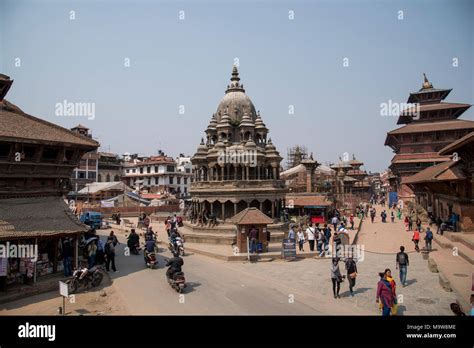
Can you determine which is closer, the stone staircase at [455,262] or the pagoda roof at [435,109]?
the stone staircase at [455,262]

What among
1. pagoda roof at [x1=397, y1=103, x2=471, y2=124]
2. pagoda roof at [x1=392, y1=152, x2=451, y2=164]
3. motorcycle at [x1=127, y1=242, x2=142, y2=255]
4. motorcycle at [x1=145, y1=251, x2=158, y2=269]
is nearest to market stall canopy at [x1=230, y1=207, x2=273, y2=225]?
motorcycle at [x1=145, y1=251, x2=158, y2=269]

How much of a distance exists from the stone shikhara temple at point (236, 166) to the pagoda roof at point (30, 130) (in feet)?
48.7

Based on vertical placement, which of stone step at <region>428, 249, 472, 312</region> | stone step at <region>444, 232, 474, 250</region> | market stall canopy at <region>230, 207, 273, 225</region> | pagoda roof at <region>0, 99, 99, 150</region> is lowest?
stone step at <region>428, 249, 472, 312</region>

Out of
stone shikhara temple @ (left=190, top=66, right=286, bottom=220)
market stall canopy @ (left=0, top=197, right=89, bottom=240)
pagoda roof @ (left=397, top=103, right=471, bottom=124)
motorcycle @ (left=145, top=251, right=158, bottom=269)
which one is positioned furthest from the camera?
pagoda roof @ (left=397, top=103, right=471, bottom=124)

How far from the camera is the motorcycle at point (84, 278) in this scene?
1299cm

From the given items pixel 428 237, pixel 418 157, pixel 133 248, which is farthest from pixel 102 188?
pixel 428 237

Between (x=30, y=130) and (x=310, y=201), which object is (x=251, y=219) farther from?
(x=310, y=201)

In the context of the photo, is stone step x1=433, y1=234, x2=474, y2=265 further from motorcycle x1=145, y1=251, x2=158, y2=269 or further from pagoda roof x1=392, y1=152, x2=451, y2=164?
pagoda roof x1=392, y1=152, x2=451, y2=164

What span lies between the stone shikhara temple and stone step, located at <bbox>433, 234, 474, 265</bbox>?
12725 millimetres

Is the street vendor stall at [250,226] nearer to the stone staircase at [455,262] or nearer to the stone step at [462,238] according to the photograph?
the stone staircase at [455,262]

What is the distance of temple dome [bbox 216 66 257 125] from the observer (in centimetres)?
3488

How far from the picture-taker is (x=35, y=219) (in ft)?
44.9

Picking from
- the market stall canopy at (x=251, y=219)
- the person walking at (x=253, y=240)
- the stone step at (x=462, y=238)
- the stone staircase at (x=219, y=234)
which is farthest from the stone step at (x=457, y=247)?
the person walking at (x=253, y=240)
